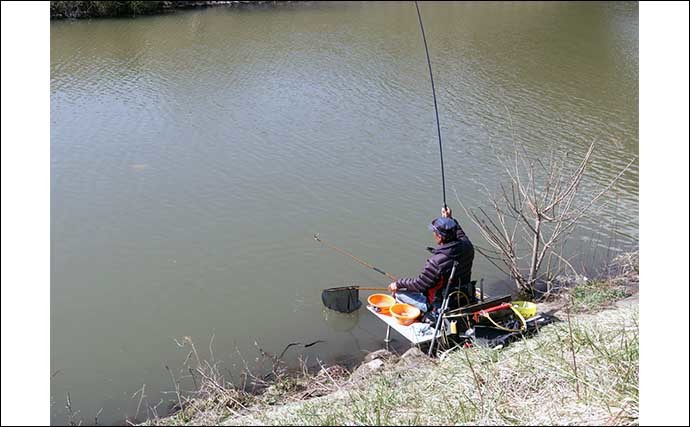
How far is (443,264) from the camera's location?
16.3ft

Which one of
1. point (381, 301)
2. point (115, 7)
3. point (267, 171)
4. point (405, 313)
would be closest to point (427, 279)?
point (405, 313)

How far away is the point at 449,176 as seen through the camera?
9.09 meters

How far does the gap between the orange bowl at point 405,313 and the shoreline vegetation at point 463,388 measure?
0.75ft

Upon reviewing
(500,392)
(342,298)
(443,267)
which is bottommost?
(342,298)

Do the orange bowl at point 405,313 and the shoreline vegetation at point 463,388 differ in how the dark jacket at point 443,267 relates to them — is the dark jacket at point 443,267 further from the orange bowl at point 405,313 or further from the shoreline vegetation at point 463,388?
the shoreline vegetation at point 463,388

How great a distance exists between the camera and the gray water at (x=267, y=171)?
580 cm

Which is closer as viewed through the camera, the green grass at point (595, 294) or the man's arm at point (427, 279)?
the man's arm at point (427, 279)

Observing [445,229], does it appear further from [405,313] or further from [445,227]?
[405,313]

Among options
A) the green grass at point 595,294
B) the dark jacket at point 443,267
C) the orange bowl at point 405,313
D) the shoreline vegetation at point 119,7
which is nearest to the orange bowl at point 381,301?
the orange bowl at point 405,313

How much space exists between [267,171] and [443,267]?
4833mm

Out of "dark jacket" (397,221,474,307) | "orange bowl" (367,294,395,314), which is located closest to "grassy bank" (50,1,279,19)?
"orange bowl" (367,294,395,314)

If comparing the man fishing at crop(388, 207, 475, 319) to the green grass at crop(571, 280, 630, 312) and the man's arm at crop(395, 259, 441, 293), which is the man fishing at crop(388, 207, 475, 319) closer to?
the man's arm at crop(395, 259, 441, 293)

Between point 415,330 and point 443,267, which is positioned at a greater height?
point 443,267

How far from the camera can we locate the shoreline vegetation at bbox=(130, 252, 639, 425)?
3.52 m
